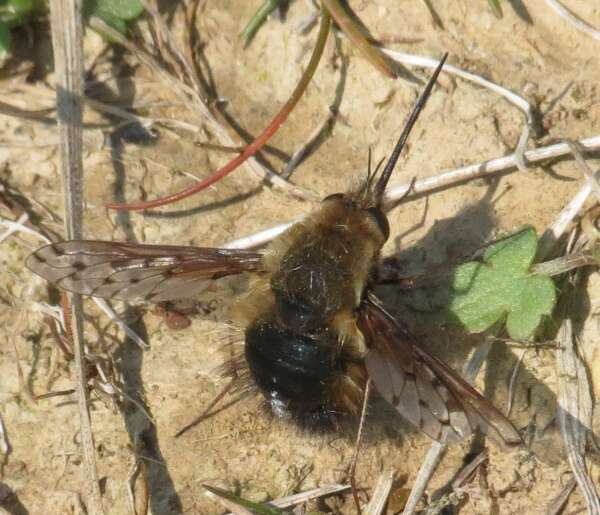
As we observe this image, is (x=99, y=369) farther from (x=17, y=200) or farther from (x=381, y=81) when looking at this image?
(x=381, y=81)

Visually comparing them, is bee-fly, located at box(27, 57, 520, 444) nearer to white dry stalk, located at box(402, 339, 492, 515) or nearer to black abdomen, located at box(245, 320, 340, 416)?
black abdomen, located at box(245, 320, 340, 416)

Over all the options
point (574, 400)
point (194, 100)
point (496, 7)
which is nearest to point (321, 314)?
point (574, 400)

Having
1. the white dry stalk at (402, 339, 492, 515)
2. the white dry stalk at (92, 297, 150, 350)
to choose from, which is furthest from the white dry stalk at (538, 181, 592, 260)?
the white dry stalk at (92, 297, 150, 350)

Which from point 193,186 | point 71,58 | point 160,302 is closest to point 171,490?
point 160,302

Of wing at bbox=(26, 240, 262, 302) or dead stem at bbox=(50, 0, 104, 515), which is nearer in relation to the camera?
wing at bbox=(26, 240, 262, 302)

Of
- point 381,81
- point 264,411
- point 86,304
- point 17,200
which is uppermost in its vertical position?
point 381,81

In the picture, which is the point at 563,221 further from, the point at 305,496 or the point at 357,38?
the point at 305,496
